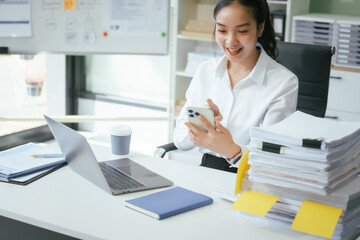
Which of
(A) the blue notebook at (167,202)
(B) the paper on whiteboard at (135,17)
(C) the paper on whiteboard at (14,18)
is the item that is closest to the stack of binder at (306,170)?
(A) the blue notebook at (167,202)

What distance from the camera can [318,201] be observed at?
5.26 ft

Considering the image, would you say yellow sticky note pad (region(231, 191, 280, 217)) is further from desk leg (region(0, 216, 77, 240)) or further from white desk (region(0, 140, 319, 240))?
desk leg (region(0, 216, 77, 240))

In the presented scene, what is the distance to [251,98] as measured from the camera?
2385 mm

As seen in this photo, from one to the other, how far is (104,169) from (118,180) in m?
0.12

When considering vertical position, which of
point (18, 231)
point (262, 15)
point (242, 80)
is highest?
point (262, 15)

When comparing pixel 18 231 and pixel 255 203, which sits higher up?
pixel 255 203

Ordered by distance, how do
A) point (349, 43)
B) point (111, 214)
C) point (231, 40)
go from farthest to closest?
point (349, 43) → point (231, 40) → point (111, 214)

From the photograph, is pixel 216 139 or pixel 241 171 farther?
pixel 216 139

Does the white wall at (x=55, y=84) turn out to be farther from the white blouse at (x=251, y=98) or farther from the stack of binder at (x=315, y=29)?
the white blouse at (x=251, y=98)

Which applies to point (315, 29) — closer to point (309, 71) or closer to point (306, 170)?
point (309, 71)

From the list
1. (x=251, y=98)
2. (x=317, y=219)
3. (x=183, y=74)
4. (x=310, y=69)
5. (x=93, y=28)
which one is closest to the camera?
(x=317, y=219)

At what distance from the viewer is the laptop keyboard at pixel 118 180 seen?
187 cm

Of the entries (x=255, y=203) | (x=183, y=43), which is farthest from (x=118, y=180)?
(x=183, y=43)

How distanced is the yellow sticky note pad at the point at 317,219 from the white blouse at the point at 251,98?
731 millimetres
